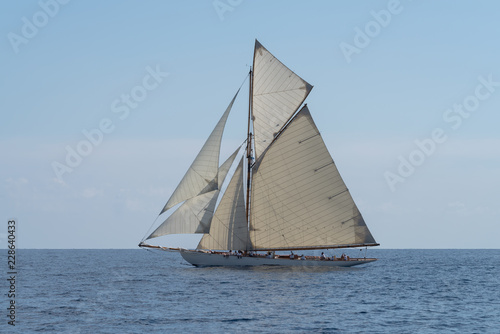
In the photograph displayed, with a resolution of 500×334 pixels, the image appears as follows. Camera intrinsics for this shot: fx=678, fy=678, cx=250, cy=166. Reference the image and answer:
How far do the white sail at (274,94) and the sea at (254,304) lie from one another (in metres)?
14.1

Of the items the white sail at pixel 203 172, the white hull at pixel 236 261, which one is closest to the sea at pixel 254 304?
the white hull at pixel 236 261

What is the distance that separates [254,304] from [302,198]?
21989 mm

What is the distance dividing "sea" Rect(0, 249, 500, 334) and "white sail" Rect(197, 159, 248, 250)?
3.36 m

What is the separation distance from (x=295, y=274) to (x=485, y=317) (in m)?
26.2

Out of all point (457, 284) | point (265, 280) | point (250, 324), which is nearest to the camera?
point (250, 324)

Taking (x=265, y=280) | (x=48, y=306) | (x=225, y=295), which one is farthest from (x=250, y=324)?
(x=265, y=280)

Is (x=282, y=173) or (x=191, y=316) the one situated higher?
(x=282, y=173)

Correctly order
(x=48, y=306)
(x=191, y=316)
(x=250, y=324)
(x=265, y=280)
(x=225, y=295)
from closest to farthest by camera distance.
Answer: (x=250, y=324) → (x=191, y=316) → (x=48, y=306) → (x=225, y=295) → (x=265, y=280)

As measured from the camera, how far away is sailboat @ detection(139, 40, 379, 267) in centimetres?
6656

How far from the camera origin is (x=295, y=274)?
6762cm

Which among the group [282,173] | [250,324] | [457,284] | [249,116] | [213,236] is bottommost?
Result: [250,324]

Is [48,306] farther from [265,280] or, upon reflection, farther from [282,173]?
[282,173]

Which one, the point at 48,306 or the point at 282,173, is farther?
the point at 282,173

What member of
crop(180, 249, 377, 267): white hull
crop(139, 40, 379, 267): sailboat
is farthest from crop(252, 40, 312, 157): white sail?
crop(180, 249, 377, 267): white hull
